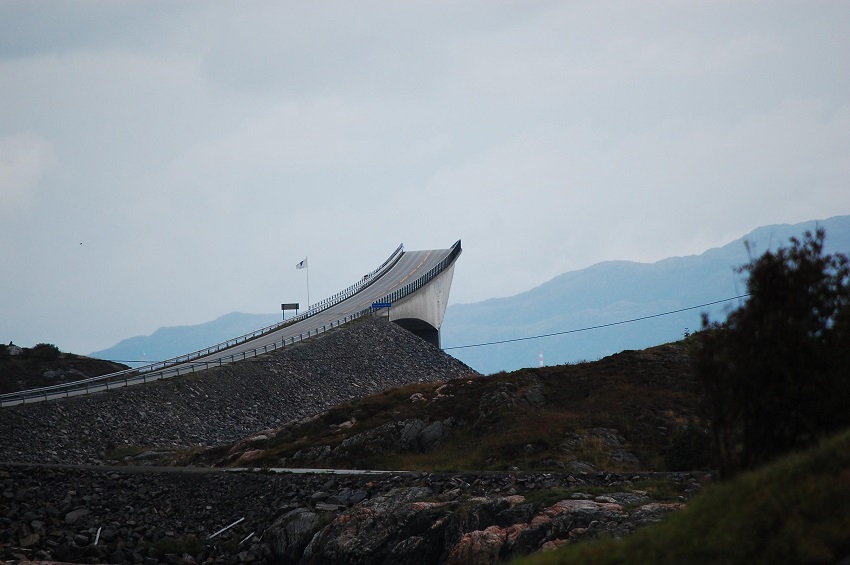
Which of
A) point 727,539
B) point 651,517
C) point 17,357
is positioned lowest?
point 651,517

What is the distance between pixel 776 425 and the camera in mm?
16578

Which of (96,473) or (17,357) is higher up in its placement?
(17,357)

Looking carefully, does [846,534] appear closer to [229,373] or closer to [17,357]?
[229,373]

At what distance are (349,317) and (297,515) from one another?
63.9 meters

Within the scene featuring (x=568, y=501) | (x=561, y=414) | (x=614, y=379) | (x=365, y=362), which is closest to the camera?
(x=568, y=501)

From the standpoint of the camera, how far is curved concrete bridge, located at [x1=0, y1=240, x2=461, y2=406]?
65125 millimetres

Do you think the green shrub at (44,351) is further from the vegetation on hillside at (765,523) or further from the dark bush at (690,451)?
the vegetation on hillside at (765,523)

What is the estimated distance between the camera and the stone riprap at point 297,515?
24.5 m

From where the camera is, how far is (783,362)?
1653 cm

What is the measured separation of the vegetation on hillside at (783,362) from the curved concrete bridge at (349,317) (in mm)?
49454

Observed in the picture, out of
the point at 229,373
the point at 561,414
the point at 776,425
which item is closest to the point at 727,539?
the point at 776,425

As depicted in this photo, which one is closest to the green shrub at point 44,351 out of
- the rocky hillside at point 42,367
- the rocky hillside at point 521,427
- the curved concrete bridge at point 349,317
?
the rocky hillside at point 42,367

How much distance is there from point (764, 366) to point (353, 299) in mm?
97167

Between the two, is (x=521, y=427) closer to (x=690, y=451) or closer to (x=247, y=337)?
(x=690, y=451)
